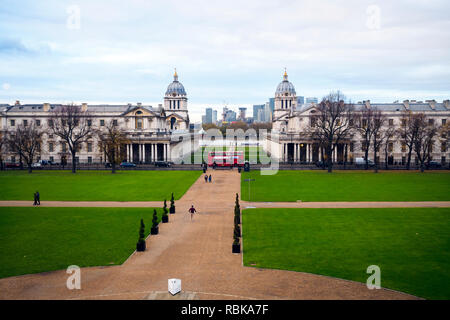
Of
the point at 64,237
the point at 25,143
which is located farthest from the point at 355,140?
the point at 64,237

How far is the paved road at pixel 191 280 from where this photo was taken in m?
18.0

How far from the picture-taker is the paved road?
1805cm

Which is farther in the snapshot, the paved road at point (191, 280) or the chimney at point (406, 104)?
the chimney at point (406, 104)

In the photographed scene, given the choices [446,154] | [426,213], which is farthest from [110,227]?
[446,154]

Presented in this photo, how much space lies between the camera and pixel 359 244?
26.3 m

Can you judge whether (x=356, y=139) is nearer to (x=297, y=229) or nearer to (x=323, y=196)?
(x=323, y=196)

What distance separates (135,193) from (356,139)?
2674 inches

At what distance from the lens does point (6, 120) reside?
10175 cm

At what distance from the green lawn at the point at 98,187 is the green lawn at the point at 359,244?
54.6ft

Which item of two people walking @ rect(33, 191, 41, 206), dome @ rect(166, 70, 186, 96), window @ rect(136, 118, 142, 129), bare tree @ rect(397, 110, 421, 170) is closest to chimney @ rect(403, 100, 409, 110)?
bare tree @ rect(397, 110, 421, 170)

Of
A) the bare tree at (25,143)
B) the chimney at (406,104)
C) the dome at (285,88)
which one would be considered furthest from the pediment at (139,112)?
the chimney at (406,104)

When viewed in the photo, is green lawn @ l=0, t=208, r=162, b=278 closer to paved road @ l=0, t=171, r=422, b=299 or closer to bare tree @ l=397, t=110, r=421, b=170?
paved road @ l=0, t=171, r=422, b=299

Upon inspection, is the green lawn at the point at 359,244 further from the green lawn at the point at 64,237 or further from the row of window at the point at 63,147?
the row of window at the point at 63,147

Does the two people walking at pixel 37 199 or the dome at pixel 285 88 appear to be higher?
the dome at pixel 285 88
